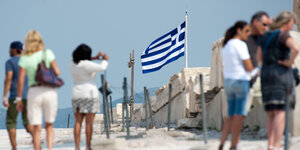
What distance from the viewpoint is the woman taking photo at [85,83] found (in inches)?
299

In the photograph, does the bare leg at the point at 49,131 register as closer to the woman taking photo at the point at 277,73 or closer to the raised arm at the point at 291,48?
the woman taking photo at the point at 277,73

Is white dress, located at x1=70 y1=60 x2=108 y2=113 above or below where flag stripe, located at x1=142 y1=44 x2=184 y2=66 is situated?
below

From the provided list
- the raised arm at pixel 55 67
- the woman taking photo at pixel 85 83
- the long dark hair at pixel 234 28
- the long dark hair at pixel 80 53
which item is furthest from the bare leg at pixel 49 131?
the long dark hair at pixel 234 28

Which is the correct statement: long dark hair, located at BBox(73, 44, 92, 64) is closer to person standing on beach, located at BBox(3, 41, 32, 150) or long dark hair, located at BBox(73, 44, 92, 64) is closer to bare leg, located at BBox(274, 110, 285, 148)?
person standing on beach, located at BBox(3, 41, 32, 150)

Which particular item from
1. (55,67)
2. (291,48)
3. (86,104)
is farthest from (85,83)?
(291,48)

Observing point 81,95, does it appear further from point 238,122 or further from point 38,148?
point 238,122

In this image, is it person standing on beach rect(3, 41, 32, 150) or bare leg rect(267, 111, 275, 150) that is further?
person standing on beach rect(3, 41, 32, 150)

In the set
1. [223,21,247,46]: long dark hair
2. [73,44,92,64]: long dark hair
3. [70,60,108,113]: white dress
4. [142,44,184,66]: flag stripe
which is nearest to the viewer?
[223,21,247,46]: long dark hair

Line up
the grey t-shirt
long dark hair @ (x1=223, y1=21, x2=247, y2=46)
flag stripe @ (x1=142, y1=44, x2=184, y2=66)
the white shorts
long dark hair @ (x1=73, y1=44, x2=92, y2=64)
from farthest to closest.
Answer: flag stripe @ (x1=142, y1=44, x2=184, y2=66)
long dark hair @ (x1=73, y1=44, x2=92, y2=64)
the grey t-shirt
the white shorts
long dark hair @ (x1=223, y1=21, x2=247, y2=46)

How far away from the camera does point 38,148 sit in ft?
22.4

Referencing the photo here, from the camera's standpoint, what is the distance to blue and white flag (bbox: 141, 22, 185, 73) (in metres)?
20.3

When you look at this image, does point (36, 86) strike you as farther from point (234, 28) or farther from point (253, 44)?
point (253, 44)

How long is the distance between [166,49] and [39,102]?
14.1 m

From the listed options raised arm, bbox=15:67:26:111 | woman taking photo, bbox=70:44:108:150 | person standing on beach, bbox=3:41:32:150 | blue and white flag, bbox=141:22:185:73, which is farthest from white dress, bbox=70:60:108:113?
blue and white flag, bbox=141:22:185:73
